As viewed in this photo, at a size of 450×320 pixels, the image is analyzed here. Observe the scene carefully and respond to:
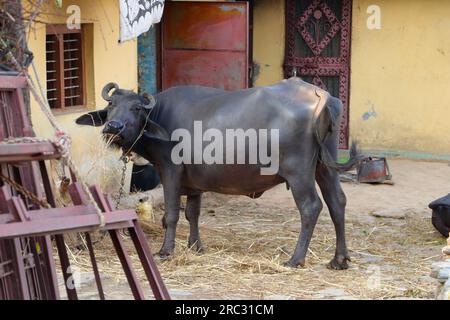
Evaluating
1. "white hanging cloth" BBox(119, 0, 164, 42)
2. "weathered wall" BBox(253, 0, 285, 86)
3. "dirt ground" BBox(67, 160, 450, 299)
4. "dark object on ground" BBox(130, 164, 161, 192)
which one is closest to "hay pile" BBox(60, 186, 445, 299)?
"dirt ground" BBox(67, 160, 450, 299)

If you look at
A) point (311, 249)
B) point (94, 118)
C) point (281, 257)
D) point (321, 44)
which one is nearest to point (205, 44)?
point (321, 44)

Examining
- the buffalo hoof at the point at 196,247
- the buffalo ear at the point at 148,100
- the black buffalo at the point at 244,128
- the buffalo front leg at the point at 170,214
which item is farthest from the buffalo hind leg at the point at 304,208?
the buffalo ear at the point at 148,100

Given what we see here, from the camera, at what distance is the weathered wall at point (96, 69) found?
922 cm

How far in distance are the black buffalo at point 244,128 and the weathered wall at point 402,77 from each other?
18.7 ft

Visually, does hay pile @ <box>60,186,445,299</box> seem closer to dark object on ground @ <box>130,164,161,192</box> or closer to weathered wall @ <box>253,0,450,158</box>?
dark object on ground @ <box>130,164,161,192</box>

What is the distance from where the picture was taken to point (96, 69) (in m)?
10.4

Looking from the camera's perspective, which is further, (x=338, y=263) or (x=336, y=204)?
(x=336, y=204)

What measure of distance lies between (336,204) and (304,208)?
14.8 inches

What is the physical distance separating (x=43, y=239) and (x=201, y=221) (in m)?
5.51

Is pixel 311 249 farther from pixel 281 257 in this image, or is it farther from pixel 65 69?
pixel 65 69

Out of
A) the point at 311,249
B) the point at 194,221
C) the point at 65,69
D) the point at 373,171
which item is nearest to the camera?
the point at 194,221

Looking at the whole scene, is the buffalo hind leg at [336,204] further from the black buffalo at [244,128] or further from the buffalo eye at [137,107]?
the buffalo eye at [137,107]

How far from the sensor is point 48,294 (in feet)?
16.2

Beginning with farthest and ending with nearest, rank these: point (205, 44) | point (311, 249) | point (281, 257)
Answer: point (205, 44) → point (311, 249) → point (281, 257)
